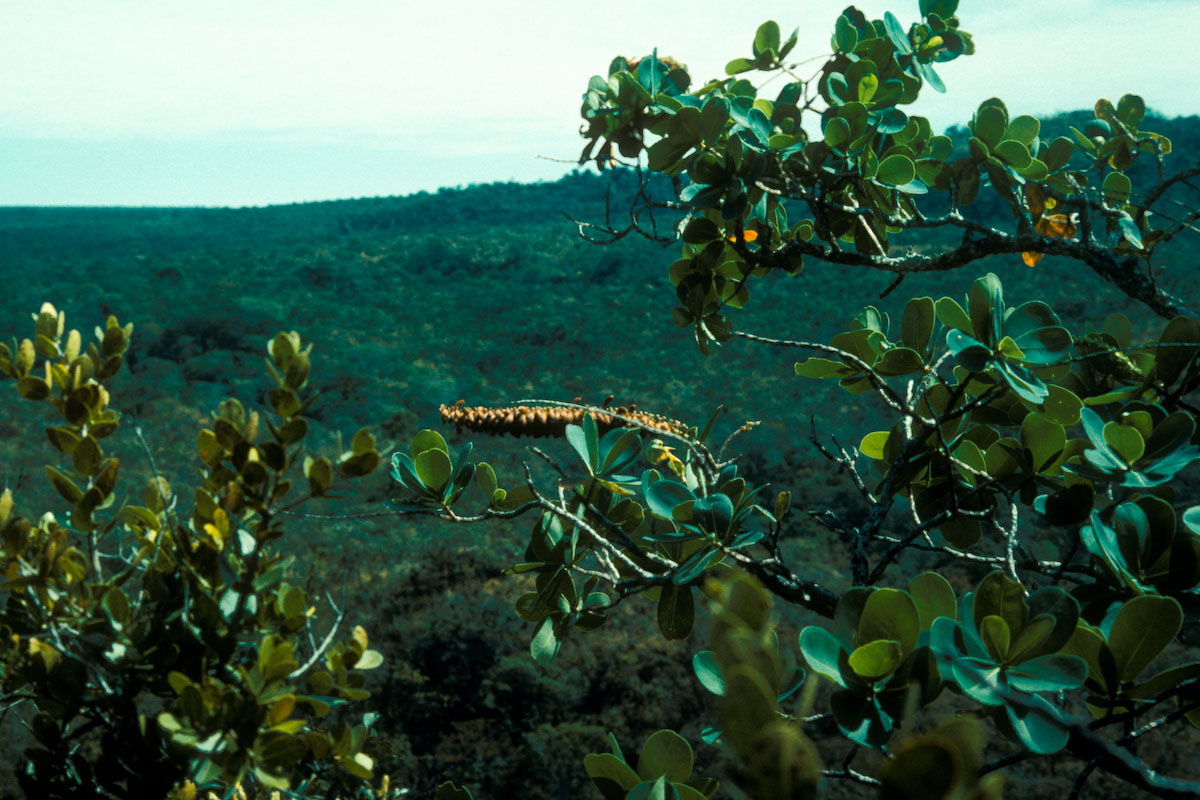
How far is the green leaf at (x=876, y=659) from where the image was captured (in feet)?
2.34

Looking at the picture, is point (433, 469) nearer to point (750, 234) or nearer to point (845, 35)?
point (750, 234)

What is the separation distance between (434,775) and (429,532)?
142 inches

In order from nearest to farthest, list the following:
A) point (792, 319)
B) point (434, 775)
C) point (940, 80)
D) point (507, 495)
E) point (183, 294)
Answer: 1. point (507, 495)
2. point (940, 80)
3. point (434, 775)
4. point (792, 319)
5. point (183, 294)

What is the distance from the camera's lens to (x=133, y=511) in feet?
3.65

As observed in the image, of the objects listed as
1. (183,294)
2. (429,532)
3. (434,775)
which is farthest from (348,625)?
(183,294)

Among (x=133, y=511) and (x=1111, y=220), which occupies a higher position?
(x=1111, y=220)

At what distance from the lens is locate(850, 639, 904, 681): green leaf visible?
714 mm

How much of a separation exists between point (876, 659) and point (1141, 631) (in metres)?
0.28

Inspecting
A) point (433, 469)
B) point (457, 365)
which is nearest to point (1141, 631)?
point (433, 469)

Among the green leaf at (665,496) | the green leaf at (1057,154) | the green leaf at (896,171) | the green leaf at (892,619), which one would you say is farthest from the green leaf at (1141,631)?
the green leaf at (1057,154)

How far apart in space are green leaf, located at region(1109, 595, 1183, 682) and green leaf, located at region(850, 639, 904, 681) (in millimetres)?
235

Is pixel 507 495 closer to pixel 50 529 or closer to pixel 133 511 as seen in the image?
pixel 133 511

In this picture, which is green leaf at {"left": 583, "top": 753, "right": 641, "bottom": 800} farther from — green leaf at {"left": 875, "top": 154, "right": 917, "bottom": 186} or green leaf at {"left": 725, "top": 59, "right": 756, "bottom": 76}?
green leaf at {"left": 725, "top": 59, "right": 756, "bottom": 76}

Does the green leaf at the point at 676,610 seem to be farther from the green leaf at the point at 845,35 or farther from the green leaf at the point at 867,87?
the green leaf at the point at 845,35
